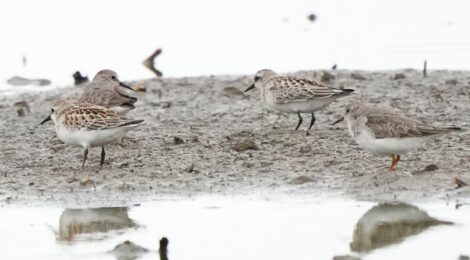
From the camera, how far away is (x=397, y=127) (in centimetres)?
1192

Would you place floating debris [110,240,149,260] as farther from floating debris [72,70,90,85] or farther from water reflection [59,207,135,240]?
floating debris [72,70,90,85]

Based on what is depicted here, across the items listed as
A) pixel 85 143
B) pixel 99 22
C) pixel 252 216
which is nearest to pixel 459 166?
pixel 252 216

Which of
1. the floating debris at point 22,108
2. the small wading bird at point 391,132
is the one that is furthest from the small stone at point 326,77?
the small wading bird at point 391,132

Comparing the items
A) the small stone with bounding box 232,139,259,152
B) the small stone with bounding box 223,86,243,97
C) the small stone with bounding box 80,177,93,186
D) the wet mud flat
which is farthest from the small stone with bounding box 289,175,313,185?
the small stone with bounding box 223,86,243,97

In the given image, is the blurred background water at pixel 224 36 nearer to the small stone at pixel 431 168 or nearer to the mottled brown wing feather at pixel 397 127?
the mottled brown wing feather at pixel 397 127

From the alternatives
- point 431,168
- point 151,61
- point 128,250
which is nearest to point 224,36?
point 151,61

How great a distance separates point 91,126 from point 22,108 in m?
3.78

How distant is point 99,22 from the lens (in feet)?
78.5

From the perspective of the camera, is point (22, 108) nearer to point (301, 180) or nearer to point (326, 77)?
point (326, 77)

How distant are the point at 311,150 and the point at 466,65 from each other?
20.9 feet

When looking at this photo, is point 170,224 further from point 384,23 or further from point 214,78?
point 384,23

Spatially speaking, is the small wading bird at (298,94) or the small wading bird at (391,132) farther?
the small wading bird at (298,94)

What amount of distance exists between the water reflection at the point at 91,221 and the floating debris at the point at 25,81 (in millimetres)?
7636

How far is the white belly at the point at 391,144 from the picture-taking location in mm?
11852
